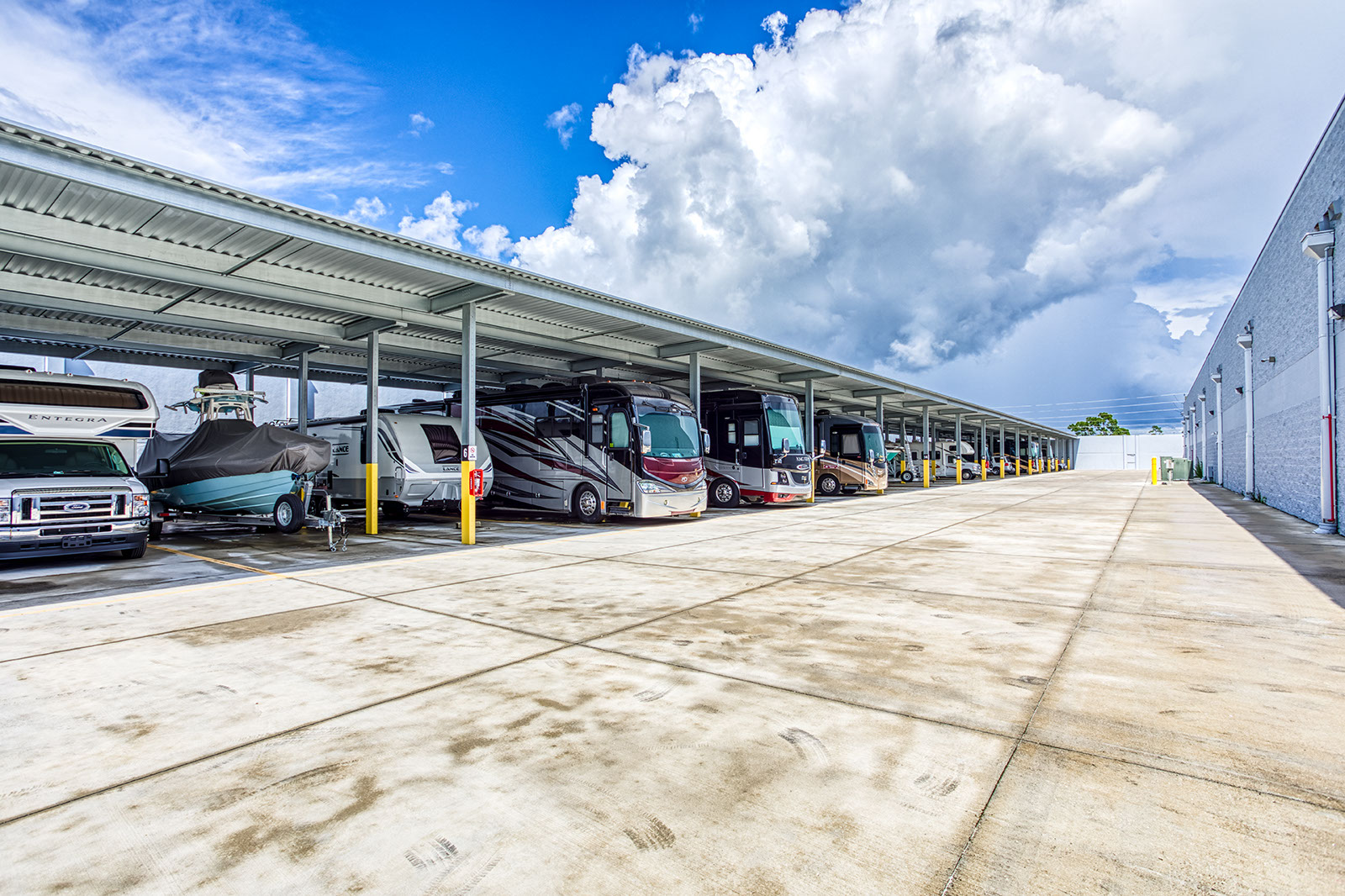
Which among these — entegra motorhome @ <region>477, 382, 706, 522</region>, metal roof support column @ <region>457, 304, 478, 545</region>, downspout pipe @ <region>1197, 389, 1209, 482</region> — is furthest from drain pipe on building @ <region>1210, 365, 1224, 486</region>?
metal roof support column @ <region>457, 304, 478, 545</region>

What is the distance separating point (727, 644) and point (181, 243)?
28.7 feet

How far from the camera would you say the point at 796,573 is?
714cm

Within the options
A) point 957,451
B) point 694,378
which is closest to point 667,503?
point 694,378

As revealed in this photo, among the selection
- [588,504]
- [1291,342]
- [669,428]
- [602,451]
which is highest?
[1291,342]

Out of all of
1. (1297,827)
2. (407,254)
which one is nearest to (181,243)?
(407,254)

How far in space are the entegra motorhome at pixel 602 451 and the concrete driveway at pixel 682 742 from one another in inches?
289

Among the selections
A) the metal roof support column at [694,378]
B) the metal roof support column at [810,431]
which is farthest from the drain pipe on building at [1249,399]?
the metal roof support column at [694,378]

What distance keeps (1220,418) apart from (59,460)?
32825 mm

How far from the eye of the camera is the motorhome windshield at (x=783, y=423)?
17.3 m

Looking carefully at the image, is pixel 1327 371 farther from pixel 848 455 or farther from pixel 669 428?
pixel 848 455

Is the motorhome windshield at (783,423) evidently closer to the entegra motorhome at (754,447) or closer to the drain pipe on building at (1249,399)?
the entegra motorhome at (754,447)

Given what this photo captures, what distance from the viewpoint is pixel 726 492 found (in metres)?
18.0

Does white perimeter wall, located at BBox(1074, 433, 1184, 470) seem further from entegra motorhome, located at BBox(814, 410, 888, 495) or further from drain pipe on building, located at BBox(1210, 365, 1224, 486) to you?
entegra motorhome, located at BBox(814, 410, 888, 495)

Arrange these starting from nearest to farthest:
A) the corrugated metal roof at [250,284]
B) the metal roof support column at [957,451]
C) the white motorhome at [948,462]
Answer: the corrugated metal roof at [250,284]
the metal roof support column at [957,451]
the white motorhome at [948,462]
